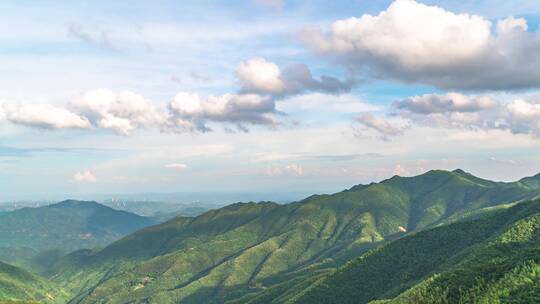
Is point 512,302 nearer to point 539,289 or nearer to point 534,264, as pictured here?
point 539,289

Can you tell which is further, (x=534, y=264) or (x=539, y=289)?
(x=534, y=264)

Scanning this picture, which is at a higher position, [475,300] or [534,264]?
[534,264]

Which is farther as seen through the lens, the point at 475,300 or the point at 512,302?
the point at 475,300

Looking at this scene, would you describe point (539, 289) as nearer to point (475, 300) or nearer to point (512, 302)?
point (512, 302)

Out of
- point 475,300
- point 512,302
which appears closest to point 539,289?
point 512,302

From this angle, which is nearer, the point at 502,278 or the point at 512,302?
the point at 512,302

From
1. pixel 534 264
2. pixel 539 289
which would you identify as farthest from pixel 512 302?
pixel 534 264

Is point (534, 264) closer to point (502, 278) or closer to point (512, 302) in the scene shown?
point (502, 278)

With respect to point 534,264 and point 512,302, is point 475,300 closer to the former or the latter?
point 512,302
